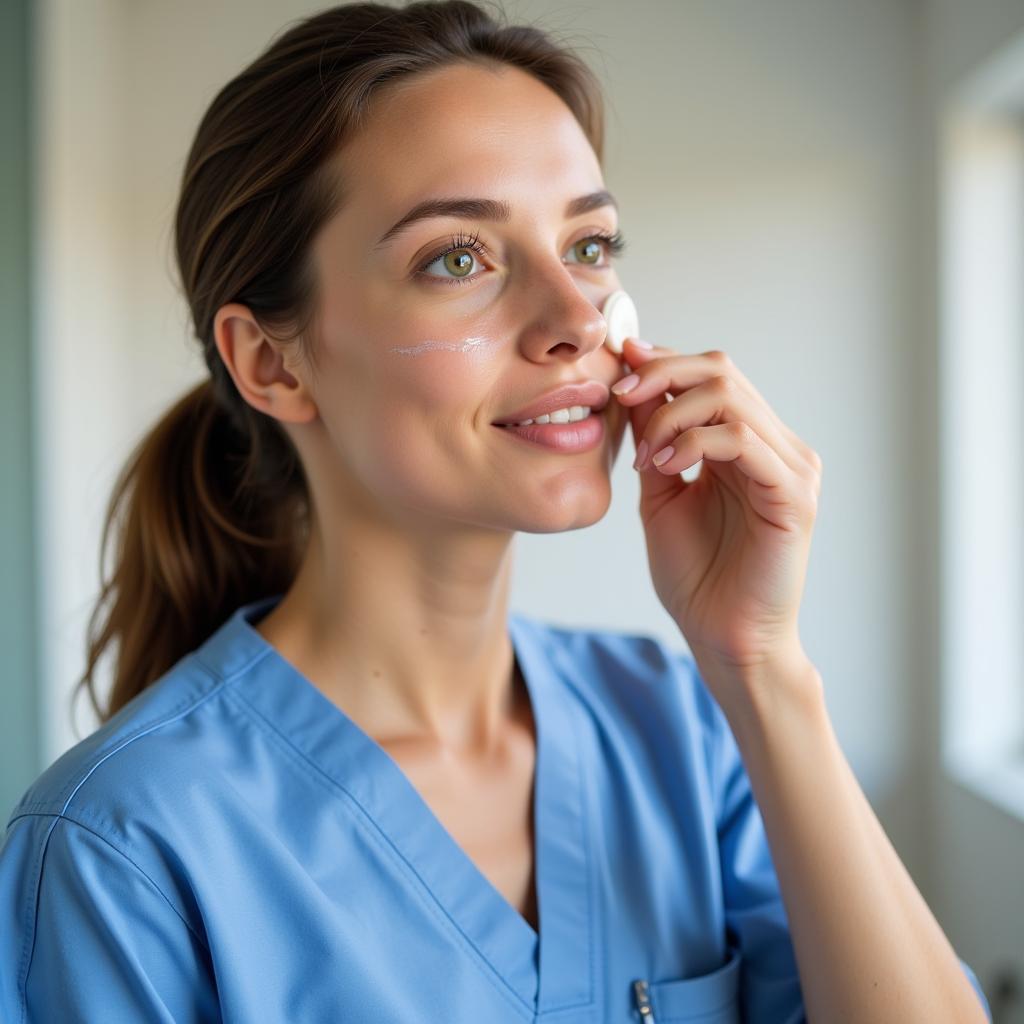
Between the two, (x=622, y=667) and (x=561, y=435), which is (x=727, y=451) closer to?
(x=561, y=435)

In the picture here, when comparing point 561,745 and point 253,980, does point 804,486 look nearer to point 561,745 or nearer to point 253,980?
point 561,745

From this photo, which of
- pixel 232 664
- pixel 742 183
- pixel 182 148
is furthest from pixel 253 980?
pixel 182 148

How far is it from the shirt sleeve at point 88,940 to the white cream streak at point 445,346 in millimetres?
477

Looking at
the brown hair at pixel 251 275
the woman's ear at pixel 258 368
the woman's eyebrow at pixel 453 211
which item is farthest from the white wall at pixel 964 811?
the woman's ear at pixel 258 368

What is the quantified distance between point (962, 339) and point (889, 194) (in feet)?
1.55

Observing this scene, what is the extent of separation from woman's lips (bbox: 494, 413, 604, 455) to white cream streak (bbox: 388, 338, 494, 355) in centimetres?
8

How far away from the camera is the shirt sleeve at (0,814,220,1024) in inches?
29.1

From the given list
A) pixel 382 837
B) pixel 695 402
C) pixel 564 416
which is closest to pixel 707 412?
pixel 695 402

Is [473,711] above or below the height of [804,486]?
below

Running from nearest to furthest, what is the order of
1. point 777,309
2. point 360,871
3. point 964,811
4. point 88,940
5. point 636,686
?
point 88,940 → point 360,871 → point 636,686 → point 964,811 → point 777,309

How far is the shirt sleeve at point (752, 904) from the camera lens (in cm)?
101

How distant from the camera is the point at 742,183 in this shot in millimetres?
2484

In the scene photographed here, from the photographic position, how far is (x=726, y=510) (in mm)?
1060

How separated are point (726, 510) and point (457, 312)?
1.17ft
